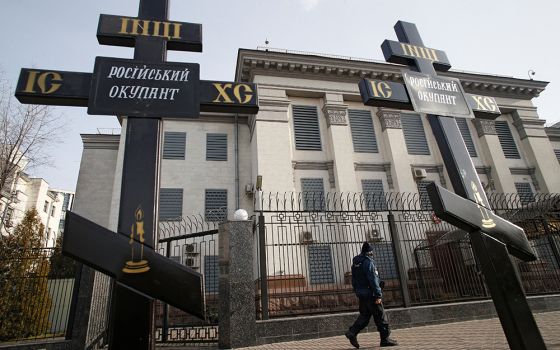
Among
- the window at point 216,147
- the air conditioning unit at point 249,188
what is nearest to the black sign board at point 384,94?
the air conditioning unit at point 249,188

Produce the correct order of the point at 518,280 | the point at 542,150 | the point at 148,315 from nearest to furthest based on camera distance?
the point at 148,315 < the point at 518,280 < the point at 542,150

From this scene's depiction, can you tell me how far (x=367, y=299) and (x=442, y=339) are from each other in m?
1.39

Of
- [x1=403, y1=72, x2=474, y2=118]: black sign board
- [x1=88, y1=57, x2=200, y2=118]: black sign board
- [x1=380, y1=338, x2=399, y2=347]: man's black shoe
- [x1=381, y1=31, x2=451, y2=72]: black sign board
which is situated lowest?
[x1=380, y1=338, x2=399, y2=347]: man's black shoe

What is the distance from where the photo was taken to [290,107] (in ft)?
61.1

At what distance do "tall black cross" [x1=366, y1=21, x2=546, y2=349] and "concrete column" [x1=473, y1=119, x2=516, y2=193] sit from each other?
1767 centimetres

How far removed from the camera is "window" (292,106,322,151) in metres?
17.9

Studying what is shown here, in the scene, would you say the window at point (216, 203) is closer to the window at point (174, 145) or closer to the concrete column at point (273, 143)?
the concrete column at point (273, 143)

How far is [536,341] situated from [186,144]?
17.9m

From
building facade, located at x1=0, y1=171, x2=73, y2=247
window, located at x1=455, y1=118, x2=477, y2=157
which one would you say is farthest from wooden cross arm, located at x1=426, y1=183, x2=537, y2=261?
building facade, located at x1=0, y1=171, x2=73, y2=247

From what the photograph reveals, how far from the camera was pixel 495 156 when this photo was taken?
19656 millimetres

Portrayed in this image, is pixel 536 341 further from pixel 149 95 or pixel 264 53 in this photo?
pixel 264 53

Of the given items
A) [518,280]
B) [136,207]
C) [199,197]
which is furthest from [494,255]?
[199,197]

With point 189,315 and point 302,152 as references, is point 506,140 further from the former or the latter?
point 189,315

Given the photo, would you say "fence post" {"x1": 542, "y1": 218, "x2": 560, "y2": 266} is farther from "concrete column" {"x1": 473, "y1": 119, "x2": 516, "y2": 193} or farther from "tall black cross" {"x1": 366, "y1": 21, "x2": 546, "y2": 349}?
"concrete column" {"x1": 473, "y1": 119, "x2": 516, "y2": 193}
